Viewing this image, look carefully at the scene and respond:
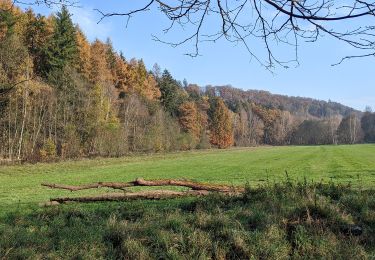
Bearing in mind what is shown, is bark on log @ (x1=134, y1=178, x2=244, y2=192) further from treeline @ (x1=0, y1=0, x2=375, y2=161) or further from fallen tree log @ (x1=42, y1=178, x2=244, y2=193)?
treeline @ (x1=0, y1=0, x2=375, y2=161)

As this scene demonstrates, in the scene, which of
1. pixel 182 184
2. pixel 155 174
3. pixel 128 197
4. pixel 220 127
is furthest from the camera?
pixel 220 127

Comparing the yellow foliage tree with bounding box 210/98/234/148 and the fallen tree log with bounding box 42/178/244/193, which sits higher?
the yellow foliage tree with bounding box 210/98/234/148

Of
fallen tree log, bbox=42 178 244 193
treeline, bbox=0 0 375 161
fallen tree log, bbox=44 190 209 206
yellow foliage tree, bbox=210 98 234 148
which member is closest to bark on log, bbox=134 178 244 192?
fallen tree log, bbox=42 178 244 193

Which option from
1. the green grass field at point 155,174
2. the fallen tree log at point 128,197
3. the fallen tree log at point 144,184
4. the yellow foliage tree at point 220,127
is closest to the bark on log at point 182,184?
the fallen tree log at point 144,184

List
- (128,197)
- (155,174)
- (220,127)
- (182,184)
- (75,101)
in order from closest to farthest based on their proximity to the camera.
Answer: (128,197), (182,184), (155,174), (75,101), (220,127)

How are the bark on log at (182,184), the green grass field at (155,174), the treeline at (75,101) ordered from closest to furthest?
the bark on log at (182,184) < the green grass field at (155,174) < the treeline at (75,101)

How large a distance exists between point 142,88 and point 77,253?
8263 centimetres

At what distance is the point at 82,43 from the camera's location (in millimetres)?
66000

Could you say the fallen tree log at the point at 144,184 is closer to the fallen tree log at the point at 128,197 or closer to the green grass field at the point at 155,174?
the fallen tree log at the point at 128,197

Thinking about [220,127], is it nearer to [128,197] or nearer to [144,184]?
A: [144,184]

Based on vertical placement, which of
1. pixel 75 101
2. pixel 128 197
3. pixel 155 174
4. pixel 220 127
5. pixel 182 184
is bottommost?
pixel 155 174

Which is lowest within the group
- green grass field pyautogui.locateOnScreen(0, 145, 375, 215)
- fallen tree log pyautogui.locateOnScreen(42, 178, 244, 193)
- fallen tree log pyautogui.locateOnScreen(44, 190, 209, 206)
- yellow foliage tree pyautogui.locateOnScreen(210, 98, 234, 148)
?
green grass field pyautogui.locateOnScreen(0, 145, 375, 215)

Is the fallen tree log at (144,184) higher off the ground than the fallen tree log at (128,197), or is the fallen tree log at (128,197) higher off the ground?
the fallen tree log at (144,184)

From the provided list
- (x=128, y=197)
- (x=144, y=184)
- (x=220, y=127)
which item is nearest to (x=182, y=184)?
(x=144, y=184)
